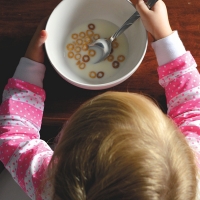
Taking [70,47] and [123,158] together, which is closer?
[123,158]

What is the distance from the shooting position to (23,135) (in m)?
0.73

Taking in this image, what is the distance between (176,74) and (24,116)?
0.37 meters

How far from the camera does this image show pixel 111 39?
0.76 metres

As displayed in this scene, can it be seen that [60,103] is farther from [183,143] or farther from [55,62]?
[183,143]

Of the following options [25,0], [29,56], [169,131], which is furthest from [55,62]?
[169,131]

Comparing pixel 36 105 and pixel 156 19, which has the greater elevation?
pixel 156 19

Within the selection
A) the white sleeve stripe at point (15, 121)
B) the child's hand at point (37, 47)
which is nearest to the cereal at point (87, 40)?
the child's hand at point (37, 47)

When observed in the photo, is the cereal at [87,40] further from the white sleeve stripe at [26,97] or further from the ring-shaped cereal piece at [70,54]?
the white sleeve stripe at [26,97]

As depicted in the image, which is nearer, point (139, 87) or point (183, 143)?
point (183, 143)

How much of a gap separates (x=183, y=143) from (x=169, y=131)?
4 cm

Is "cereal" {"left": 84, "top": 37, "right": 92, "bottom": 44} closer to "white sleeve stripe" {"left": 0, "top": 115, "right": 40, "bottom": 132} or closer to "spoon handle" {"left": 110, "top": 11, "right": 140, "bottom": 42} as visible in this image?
"spoon handle" {"left": 110, "top": 11, "right": 140, "bottom": 42}

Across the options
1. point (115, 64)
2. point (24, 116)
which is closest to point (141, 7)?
point (115, 64)

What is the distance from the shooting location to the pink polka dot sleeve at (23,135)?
0.68 metres

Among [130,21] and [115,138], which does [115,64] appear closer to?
→ [130,21]
